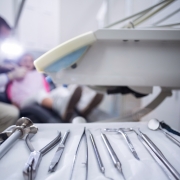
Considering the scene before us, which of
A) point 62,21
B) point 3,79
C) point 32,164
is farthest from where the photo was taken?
point 62,21

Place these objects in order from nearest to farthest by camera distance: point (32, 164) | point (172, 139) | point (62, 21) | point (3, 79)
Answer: point (32, 164) → point (172, 139) → point (3, 79) → point (62, 21)

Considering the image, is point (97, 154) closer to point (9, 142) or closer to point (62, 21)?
point (9, 142)

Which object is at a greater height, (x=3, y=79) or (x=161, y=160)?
(x=3, y=79)

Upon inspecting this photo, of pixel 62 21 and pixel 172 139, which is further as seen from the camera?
pixel 62 21

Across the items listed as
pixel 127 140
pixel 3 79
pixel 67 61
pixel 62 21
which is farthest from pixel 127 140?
pixel 62 21

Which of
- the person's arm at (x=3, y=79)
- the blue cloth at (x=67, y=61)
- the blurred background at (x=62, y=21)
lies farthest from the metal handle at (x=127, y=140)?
the person's arm at (x=3, y=79)

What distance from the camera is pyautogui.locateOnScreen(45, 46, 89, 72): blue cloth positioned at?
1.01 ft

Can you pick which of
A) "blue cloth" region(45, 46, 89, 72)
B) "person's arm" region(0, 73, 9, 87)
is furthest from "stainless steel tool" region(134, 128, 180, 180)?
"person's arm" region(0, 73, 9, 87)

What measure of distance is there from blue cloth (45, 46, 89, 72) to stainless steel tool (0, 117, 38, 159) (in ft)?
0.49

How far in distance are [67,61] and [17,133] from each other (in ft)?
0.67

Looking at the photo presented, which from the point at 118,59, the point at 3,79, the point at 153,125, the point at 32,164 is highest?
the point at 3,79

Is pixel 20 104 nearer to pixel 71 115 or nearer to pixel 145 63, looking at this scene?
pixel 71 115

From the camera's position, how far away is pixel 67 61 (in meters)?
0.32

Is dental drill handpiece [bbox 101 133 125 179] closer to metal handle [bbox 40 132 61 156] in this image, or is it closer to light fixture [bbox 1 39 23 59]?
metal handle [bbox 40 132 61 156]
